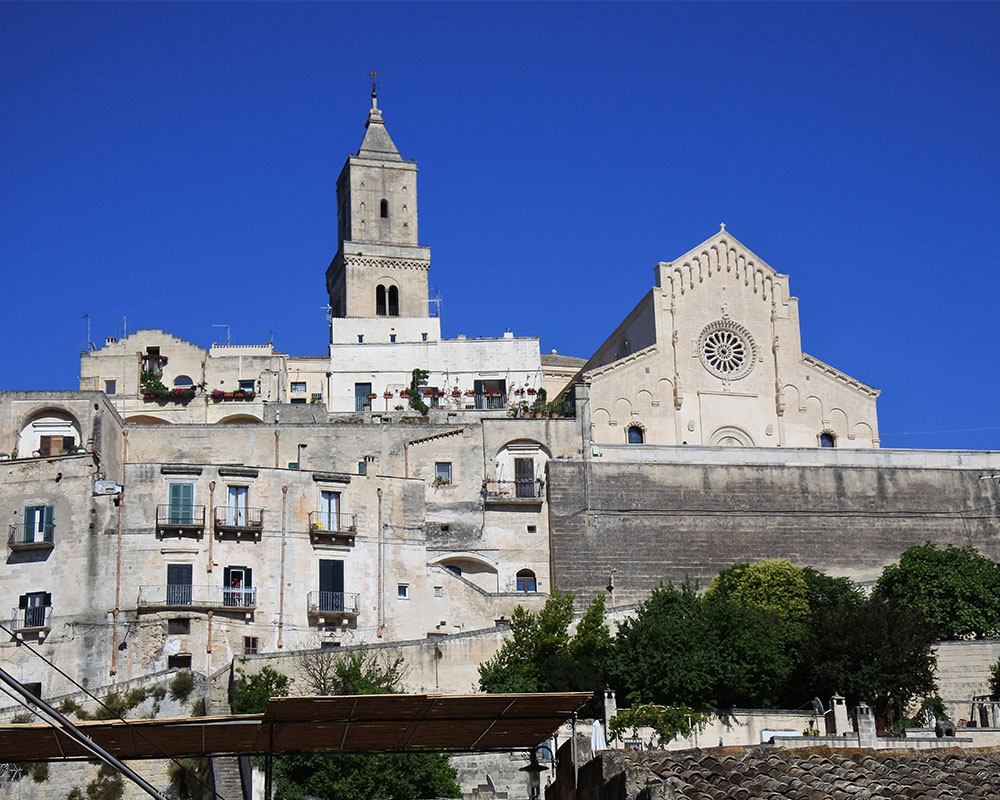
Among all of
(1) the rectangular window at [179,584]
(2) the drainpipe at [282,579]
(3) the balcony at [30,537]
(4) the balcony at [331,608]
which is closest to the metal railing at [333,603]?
(4) the balcony at [331,608]

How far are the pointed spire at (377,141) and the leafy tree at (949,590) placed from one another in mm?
38904

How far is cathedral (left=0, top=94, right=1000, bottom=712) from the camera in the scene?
152ft

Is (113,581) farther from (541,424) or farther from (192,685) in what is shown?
(541,424)

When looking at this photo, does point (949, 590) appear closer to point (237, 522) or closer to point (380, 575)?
point (380, 575)

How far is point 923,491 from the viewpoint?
59.6m

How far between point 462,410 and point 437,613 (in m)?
13.1

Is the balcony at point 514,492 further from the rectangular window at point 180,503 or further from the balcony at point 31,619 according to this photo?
the balcony at point 31,619

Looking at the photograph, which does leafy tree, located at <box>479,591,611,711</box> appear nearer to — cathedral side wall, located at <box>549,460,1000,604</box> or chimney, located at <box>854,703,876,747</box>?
chimney, located at <box>854,703,876,747</box>

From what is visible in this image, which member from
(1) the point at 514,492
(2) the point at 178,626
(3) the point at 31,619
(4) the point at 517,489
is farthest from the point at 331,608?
(4) the point at 517,489

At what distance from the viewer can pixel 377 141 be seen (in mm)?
80500

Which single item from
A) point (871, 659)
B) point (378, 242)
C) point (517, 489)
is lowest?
point (871, 659)

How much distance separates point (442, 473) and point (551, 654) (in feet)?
44.0

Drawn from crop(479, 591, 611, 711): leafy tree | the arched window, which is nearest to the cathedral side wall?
the arched window

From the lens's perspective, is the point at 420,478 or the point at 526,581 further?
the point at 420,478
